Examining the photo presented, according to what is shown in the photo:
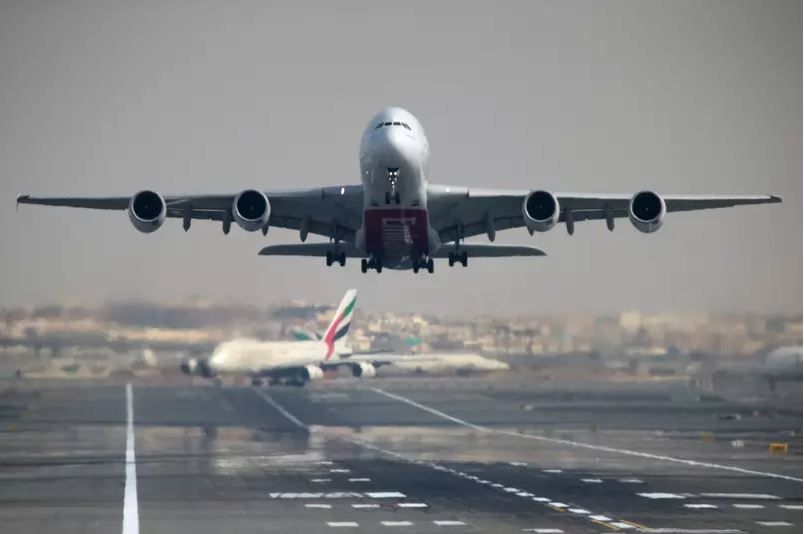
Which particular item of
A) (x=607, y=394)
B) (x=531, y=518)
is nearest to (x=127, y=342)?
(x=607, y=394)

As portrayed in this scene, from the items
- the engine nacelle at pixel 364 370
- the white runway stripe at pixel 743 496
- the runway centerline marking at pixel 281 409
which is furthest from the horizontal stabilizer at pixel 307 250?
the engine nacelle at pixel 364 370

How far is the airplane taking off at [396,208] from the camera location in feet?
177

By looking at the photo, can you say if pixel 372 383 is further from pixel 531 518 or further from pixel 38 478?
pixel 531 518

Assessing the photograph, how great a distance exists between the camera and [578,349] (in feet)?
331

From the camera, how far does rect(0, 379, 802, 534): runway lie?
46.8 m

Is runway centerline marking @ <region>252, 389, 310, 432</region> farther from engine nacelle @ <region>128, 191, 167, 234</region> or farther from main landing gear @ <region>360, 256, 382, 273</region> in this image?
engine nacelle @ <region>128, 191, 167, 234</region>

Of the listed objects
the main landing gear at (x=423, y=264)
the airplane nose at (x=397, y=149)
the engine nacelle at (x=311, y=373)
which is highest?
the airplane nose at (x=397, y=149)

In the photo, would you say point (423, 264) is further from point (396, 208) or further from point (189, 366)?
point (189, 366)

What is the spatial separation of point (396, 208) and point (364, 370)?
82.4m

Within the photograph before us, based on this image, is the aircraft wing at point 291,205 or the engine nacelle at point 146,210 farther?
the aircraft wing at point 291,205

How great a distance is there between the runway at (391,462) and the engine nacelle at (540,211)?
10409 millimetres

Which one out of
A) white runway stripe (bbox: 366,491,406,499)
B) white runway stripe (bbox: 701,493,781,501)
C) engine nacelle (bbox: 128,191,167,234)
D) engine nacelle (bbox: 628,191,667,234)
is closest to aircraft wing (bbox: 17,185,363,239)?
engine nacelle (bbox: 128,191,167,234)

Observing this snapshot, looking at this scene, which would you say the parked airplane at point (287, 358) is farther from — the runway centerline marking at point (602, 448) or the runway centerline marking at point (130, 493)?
the runway centerline marking at point (130, 493)

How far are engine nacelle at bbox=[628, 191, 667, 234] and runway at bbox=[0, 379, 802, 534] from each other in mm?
10483
